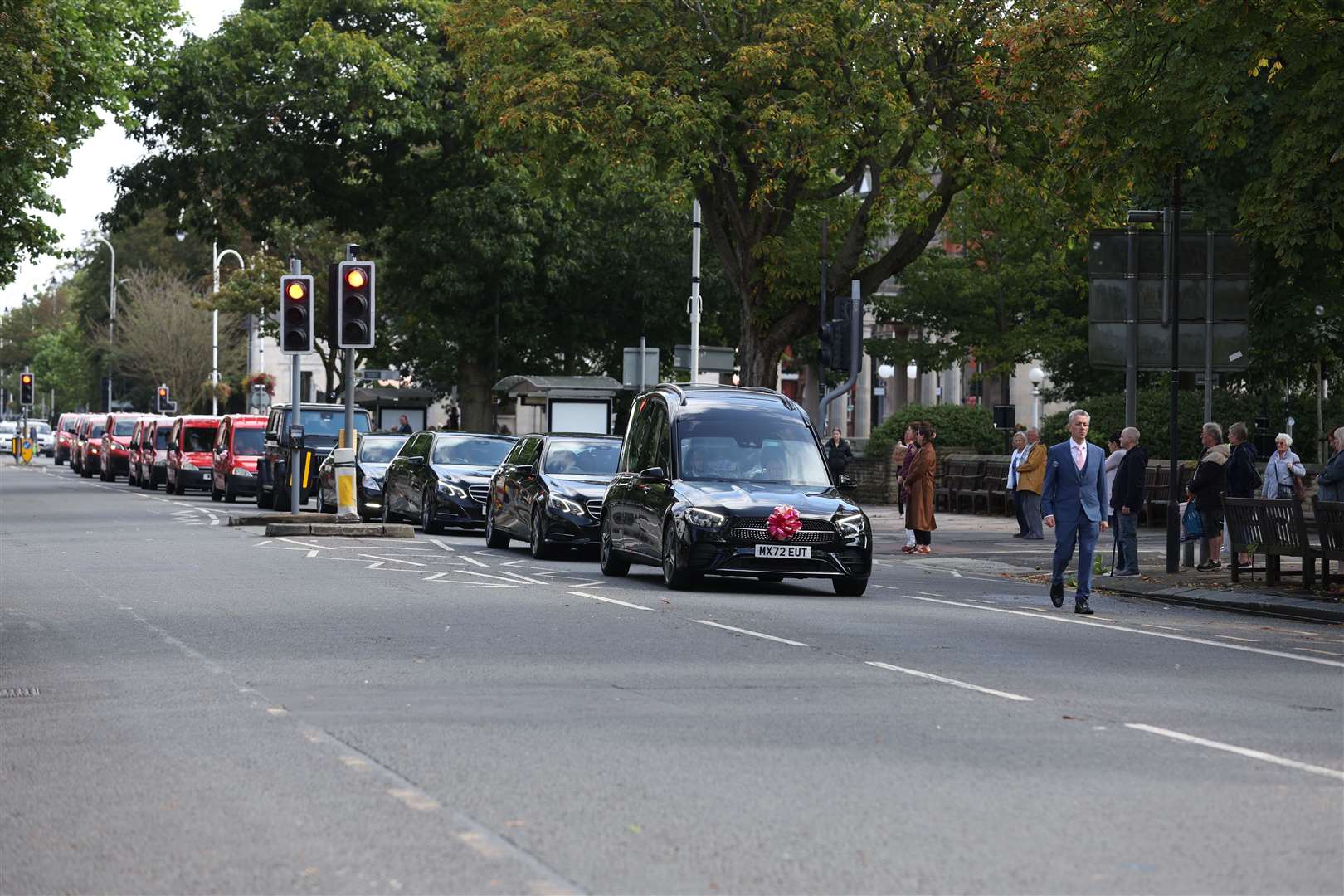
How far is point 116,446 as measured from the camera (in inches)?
2542

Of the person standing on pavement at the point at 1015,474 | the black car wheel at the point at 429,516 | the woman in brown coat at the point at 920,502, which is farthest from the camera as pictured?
the person standing on pavement at the point at 1015,474

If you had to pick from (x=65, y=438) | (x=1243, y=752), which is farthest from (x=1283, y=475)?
(x=65, y=438)

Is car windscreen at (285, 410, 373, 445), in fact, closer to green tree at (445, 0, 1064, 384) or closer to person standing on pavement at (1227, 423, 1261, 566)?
green tree at (445, 0, 1064, 384)

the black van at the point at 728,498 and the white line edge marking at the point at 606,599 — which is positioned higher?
the black van at the point at 728,498

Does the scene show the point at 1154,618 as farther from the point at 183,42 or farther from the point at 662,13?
the point at 183,42

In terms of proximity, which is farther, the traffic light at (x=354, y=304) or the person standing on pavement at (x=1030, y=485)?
the person standing on pavement at (x=1030, y=485)

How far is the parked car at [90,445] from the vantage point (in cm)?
6881

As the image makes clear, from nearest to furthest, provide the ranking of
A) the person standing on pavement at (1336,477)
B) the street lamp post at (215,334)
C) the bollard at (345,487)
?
the person standing on pavement at (1336,477)
the bollard at (345,487)
the street lamp post at (215,334)

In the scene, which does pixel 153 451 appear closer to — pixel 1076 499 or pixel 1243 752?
pixel 1076 499

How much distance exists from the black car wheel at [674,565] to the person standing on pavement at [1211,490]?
21.6 ft

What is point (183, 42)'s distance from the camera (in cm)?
4797

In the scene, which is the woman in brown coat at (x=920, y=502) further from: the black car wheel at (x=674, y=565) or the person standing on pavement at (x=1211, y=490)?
the black car wheel at (x=674, y=565)

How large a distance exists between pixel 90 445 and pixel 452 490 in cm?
4222

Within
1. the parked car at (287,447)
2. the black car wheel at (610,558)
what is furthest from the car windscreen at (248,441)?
the black car wheel at (610,558)
